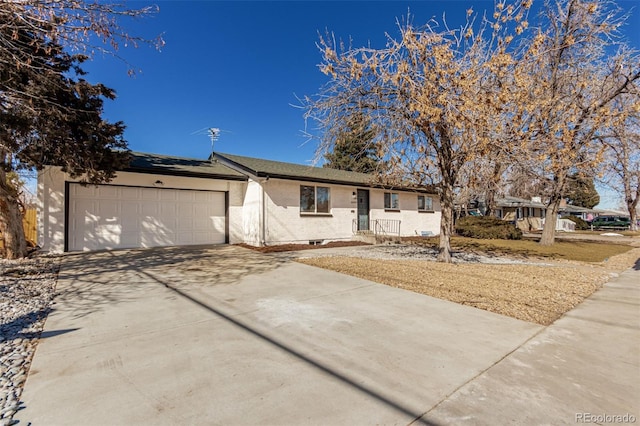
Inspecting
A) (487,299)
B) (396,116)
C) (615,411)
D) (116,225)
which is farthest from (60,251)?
(615,411)

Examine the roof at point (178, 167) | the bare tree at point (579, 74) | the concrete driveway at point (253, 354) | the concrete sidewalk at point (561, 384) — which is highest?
the bare tree at point (579, 74)

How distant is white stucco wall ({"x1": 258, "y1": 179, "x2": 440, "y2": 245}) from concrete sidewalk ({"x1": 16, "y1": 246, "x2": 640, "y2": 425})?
7.05 metres

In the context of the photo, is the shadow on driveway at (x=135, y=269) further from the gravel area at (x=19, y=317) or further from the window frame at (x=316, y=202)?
the window frame at (x=316, y=202)

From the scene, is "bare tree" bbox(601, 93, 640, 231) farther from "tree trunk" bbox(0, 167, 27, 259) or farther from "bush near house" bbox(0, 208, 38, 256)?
"bush near house" bbox(0, 208, 38, 256)

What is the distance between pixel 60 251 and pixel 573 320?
42.7 feet

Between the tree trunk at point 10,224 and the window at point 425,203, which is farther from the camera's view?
the window at point 425,203

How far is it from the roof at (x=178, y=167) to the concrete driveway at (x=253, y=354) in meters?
5.85

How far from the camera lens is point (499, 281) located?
6.89m

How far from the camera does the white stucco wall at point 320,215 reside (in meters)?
12.4

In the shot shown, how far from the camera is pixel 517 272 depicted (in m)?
8.05

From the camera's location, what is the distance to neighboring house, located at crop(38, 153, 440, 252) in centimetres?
994

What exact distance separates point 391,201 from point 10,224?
1523 centimetres

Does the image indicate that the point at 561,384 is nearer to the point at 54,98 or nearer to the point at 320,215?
the point at 54,98

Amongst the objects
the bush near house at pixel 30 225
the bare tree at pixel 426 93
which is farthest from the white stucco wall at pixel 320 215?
the bush near house at pixel 30 225
